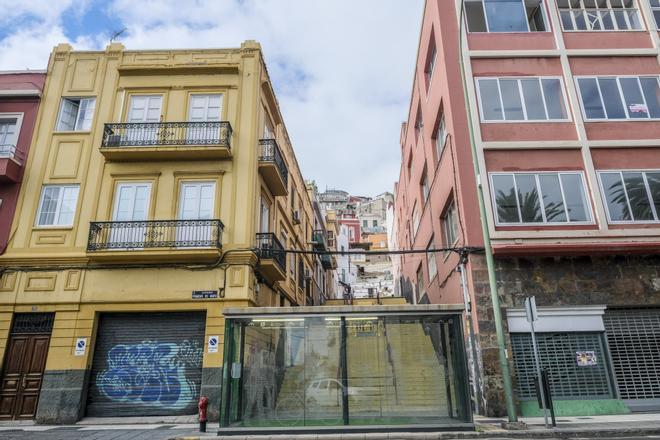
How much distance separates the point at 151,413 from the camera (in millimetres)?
13383

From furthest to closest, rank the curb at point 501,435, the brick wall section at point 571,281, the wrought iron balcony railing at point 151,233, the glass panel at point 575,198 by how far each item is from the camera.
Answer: the wrought iron balcony railing at point 151,233 → the glass panel at point 575,198 → the brick wall section at point 571,281 → the curb at point 501,435

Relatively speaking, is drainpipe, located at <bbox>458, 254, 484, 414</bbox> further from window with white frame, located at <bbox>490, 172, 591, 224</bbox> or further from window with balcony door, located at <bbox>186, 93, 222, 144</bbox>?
window with balcony door, located at <bbox>186, 93, 222, 144</bbox>

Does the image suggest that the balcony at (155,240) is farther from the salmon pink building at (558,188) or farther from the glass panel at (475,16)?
the glass panel at (475,16)

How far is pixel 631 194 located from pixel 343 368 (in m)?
10.8

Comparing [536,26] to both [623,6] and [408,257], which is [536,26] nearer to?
[623,6]

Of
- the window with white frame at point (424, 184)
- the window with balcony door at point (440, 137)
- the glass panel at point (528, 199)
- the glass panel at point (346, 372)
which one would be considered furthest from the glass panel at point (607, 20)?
the glass panel at point (346, 372)

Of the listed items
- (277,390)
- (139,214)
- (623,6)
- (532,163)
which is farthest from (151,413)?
(623,6)

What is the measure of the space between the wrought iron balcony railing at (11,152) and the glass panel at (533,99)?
709 inches

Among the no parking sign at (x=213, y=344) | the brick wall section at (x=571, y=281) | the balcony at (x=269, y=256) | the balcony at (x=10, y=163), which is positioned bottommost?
the no parking sign at (x=213, y=344)

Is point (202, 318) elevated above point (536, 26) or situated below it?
below

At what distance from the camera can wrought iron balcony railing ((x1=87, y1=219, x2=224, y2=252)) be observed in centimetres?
1435

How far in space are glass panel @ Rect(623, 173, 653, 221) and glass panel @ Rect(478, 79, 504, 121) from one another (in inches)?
176

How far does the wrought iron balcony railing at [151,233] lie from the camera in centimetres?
1435

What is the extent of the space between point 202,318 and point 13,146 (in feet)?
31.2
